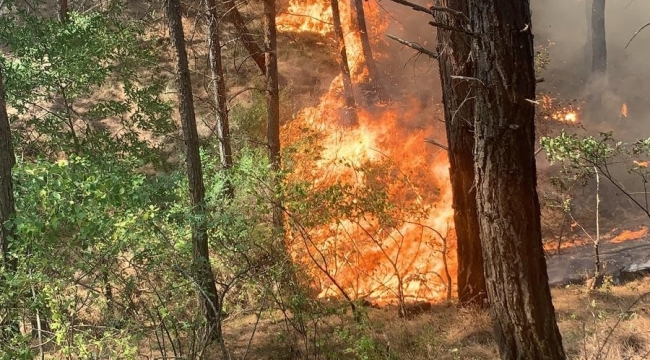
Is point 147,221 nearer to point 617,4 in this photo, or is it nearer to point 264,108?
point 264,108

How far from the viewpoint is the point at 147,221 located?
5.84m

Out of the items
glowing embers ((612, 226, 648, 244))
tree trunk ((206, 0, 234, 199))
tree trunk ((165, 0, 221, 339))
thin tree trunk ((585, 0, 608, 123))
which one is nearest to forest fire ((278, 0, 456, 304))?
tree trunk ((206, 0, 234, 199))

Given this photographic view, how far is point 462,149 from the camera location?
308 inches

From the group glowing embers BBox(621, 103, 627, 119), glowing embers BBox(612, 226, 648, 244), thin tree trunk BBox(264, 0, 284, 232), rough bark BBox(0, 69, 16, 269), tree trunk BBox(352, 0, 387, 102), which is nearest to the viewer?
rough bark BBox(0, 69, 16, 269)

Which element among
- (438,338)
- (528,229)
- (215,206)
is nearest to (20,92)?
(215,206)

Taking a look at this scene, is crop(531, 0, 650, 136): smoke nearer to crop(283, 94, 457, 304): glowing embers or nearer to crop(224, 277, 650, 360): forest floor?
crop(283, 94, 457, 304): glowing embers

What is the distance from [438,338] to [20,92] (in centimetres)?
955

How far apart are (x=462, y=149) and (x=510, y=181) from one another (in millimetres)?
3541

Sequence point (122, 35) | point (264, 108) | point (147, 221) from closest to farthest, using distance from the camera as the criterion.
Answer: point (147, 221) → point (122, 35) → point (264, 108)

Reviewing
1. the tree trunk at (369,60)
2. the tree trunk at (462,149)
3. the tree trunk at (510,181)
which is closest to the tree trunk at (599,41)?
the tree trunk at (369,60)

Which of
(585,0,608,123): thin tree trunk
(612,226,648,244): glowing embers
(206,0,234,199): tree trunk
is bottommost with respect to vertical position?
(612,226,648,244): glowing embers

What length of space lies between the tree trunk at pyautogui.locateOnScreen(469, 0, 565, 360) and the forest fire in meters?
4.22

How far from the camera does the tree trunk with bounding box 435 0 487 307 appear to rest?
7.41 meters

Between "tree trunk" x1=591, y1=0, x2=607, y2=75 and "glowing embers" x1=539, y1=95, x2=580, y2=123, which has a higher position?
"tree trunk" x1=591, y1=0, x2=607, y2=75
